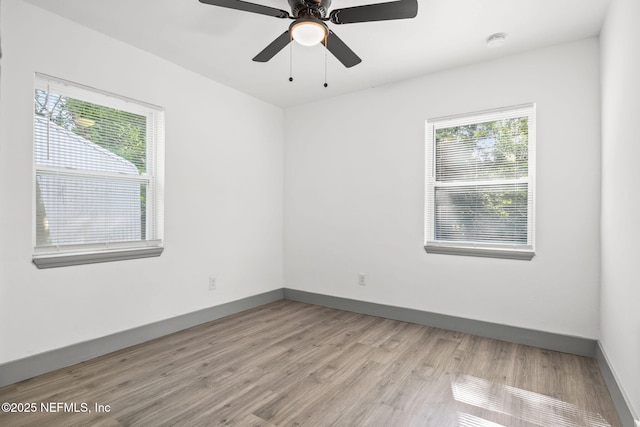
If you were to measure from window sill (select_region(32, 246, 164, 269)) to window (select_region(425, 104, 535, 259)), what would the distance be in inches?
104

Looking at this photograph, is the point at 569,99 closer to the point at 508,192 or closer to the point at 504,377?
the point at 508,192

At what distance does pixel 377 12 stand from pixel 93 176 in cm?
245

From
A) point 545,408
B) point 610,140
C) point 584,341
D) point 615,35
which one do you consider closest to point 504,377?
point 545,408

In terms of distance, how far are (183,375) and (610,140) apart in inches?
134

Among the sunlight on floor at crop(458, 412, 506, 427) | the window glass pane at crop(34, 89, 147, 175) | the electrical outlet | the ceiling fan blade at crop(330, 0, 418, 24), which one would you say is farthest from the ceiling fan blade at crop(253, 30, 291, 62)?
the sunlight on floor at crop(458, 412, 506, 427)

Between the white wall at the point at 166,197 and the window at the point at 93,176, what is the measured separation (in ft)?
0.28

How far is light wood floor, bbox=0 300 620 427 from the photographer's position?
2096 mm

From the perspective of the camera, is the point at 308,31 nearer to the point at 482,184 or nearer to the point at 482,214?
the point at 482,184

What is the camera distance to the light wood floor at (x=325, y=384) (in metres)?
2.10

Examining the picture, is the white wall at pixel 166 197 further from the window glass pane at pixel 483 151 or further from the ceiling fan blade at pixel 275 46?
the window glass pane at pixel 483 151

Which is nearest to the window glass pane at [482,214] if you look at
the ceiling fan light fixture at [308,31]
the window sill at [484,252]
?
the window sill at [484,252]

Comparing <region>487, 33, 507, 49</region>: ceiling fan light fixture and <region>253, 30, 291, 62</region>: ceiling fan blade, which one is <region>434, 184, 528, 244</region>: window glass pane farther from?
<region>253, 30, 291, 62</region>: ceiling fan blade

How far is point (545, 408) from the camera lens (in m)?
2.20

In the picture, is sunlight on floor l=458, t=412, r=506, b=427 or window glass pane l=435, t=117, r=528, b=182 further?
window glass pane l=435, t=117, r=528, b=182
